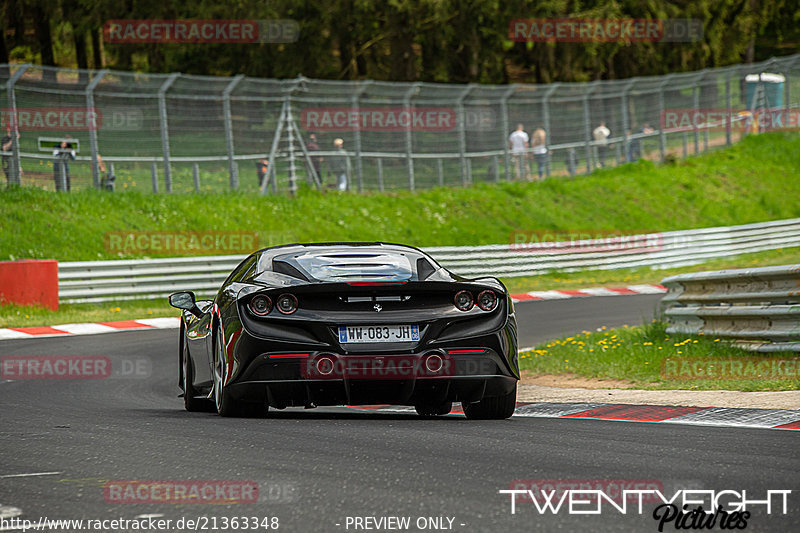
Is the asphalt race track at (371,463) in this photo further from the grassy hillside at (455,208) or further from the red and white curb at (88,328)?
the grassy hillside at (455,208)

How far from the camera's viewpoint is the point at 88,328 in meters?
17.9

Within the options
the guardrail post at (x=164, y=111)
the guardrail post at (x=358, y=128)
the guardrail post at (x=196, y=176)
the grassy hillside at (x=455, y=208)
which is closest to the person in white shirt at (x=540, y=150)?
the grassy hillside at (x=455, y=208)

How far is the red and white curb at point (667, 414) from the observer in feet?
23.5

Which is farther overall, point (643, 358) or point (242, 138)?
point (242, 138)

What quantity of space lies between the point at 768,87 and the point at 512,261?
60.8 feet

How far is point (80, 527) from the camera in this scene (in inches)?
171

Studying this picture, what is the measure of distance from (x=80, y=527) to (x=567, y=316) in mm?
15295

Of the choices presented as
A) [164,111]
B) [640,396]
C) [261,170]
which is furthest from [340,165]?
[640,396]

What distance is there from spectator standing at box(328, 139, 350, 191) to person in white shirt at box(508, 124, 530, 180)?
5.57 meters

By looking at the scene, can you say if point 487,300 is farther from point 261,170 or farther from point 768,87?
point 768,87

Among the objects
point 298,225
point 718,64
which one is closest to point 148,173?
point 298,225

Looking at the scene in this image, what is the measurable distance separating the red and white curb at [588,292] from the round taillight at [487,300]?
51.7ft

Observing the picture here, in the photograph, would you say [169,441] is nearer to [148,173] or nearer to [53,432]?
[53,432]

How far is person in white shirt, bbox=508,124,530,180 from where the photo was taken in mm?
32875
